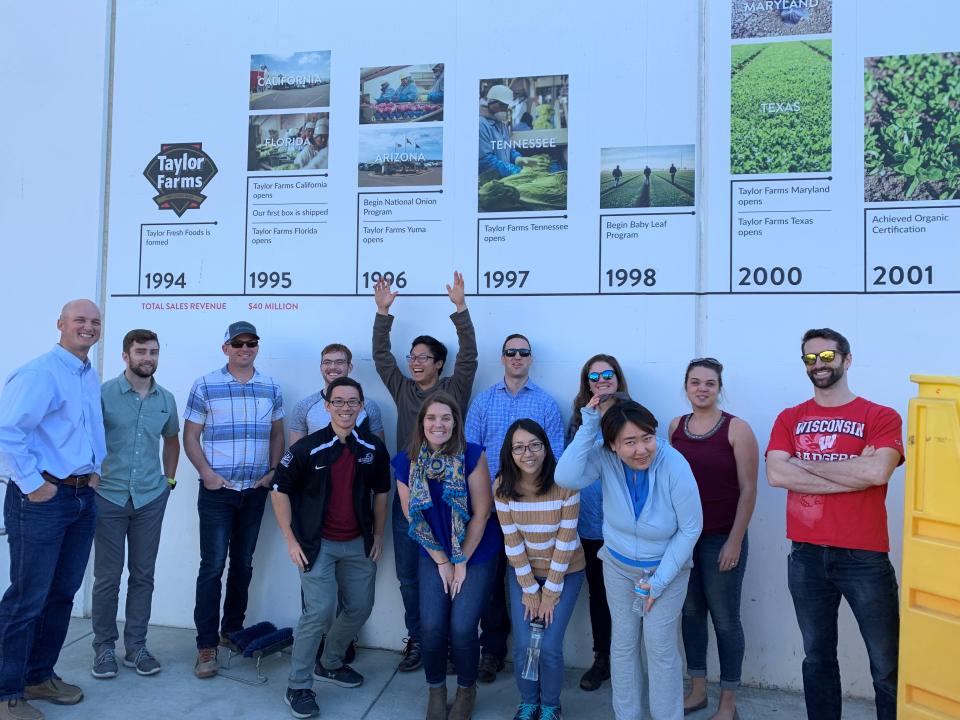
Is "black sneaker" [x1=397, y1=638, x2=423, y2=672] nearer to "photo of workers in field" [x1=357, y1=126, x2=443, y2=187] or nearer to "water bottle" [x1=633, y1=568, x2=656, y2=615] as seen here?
"water bottle" [x1=633, y1=568, x2=656, y2=615]

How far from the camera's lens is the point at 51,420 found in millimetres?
3547

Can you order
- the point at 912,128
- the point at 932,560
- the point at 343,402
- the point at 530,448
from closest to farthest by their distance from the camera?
the point at 932,560, the point at 530,448, the point at 343,402, the point at 912,128

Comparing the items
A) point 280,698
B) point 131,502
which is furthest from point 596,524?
point 131,502

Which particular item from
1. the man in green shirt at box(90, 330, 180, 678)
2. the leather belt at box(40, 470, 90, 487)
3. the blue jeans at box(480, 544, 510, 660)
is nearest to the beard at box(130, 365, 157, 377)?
the man in green shirt at box(90, 330, 180, 678)

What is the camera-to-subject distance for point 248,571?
4.47 m

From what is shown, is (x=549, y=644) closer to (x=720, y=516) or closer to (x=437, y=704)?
(x=437, y=704)

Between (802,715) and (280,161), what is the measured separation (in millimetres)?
4740

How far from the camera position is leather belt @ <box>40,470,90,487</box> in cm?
350

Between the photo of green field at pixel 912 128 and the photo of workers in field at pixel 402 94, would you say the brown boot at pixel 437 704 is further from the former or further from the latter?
the photo of green field at pixel 912 128

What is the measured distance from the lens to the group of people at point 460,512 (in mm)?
3111

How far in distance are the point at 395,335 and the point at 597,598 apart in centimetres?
210

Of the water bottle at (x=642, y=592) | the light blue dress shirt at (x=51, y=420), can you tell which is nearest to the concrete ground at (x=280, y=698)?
the water bottle at (x=642, y=592)

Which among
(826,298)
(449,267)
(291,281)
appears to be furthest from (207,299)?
(826,298)

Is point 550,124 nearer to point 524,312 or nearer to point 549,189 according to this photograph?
point 549,189
